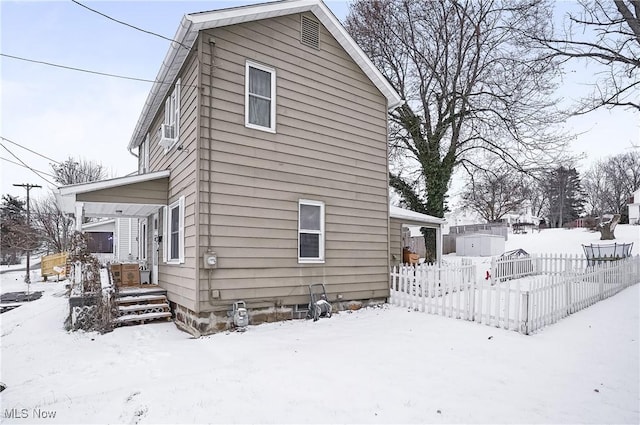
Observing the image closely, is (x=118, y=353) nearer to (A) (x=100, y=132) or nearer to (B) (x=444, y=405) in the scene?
(B) (x=444, y=405)

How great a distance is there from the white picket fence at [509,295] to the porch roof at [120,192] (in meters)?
6.24

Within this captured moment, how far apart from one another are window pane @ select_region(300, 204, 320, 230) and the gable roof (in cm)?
395

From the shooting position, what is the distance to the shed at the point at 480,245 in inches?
1009

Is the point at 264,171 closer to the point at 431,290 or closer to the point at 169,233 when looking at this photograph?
the point at 169,233

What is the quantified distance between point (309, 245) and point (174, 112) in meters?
4.40

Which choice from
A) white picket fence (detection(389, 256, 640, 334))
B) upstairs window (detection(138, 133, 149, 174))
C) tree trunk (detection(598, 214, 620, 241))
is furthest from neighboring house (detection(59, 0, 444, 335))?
tree trunk (detection(598, 214, 620, 241))

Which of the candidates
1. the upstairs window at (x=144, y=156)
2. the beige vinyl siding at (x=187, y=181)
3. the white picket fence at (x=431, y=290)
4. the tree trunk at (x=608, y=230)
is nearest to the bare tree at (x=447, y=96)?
the white picket fence at (x=431, y=290)

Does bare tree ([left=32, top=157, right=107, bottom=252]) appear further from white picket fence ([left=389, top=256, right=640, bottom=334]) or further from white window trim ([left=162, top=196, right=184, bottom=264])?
white picket fence ([left=389, top=256, right=640, bottom=334])

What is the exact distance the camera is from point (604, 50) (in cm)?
593

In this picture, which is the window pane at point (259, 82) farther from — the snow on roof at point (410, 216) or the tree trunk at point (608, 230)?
the tree trunk at point (608, 230)

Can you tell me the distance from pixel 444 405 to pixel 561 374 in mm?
2092

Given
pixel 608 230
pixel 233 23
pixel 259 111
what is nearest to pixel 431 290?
pixel 259 111

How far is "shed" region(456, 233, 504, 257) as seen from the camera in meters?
25.6

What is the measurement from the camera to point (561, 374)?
5152 mm
